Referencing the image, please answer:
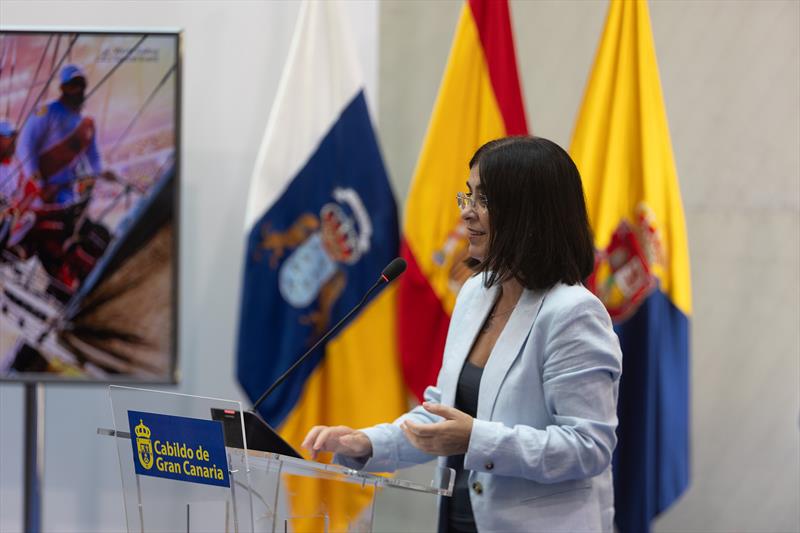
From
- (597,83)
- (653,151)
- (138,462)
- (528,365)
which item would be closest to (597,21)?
(597,83)

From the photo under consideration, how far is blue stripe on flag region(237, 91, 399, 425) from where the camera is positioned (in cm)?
306

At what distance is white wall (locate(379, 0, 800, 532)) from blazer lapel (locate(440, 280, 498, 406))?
1.59 meters

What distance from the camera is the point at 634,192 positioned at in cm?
304

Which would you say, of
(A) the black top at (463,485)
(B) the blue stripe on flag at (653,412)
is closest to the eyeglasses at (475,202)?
(A) the black top at (463,485)

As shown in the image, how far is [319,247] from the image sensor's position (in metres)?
3.08

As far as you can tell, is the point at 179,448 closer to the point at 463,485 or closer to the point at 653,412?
the point at 463,485

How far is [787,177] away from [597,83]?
0.85m

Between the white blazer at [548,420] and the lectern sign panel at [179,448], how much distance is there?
0.47 m

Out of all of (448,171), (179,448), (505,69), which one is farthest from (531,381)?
(505,69)

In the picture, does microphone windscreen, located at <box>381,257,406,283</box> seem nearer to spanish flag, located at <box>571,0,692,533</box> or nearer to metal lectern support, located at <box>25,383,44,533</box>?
spanish flag, located at <box>571,0,692,533</box>

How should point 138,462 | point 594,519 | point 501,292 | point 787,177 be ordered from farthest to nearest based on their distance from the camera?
point 787,177 → point 501,292 → point 594,519 → point 138,462

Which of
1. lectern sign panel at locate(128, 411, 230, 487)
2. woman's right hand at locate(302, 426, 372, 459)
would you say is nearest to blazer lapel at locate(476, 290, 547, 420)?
woman's right hand at locate(302, 426, 372, 459)

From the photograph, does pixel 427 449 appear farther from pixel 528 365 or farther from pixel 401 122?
pixel 401 122

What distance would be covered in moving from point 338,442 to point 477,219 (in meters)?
0.51
